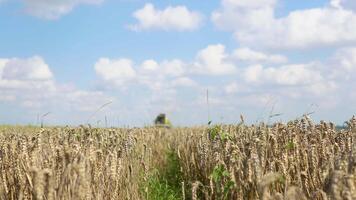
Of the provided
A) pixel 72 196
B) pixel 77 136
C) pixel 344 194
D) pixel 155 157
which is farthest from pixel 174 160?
pixel 344 194

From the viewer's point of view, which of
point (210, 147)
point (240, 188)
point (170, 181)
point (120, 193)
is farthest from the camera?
point (170, 181)

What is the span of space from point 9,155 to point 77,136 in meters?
2.34

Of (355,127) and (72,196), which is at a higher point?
(355,127)

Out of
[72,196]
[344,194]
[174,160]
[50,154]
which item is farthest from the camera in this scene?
[174,160]

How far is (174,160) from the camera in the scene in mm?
10086

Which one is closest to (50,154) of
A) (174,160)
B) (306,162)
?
(306,162)

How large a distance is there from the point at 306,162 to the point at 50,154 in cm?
234

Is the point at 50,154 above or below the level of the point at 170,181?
above

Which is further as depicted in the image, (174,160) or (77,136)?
(174,160)

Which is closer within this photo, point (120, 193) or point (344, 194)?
point (344, 194)

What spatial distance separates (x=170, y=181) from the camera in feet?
30.0

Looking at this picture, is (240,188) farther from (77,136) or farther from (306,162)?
(77,136)

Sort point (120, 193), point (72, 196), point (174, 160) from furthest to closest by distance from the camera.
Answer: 1. point (174, 160)
2. point (120, 193)
3. point (72, 196)

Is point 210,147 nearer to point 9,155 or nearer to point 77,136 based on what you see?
point 77,136
